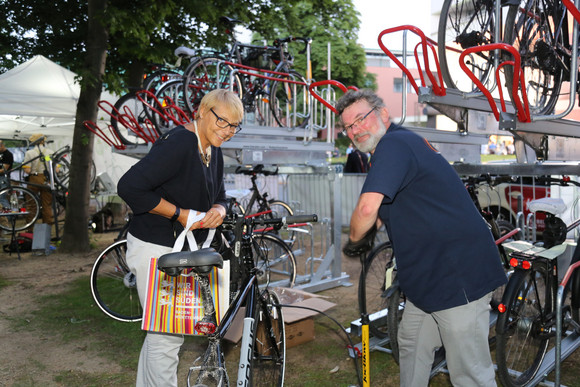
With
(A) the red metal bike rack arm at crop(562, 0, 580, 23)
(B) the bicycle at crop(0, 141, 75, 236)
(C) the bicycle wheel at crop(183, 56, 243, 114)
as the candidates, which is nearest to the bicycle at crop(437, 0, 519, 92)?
(A) the red metal bike rack arm at crop(562, 0, 580, 23)

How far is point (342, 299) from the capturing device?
5.88 m

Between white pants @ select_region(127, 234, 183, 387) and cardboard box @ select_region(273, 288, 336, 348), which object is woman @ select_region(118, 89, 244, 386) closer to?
white pants @ select_region(127, 234, 183, 387)

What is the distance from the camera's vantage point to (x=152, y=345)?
8.70 ft

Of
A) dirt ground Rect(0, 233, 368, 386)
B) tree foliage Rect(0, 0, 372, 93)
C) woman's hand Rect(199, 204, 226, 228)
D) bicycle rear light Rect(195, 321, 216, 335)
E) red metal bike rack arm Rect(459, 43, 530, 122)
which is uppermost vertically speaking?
tree foliage Rect(0, 0, 372, 93)

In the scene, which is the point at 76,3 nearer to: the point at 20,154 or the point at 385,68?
the point at 20,154

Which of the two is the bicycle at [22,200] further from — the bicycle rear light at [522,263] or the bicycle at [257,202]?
the bicycle rear light at [522,263]

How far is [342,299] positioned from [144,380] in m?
3.45

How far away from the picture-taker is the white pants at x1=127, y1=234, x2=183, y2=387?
2650mm

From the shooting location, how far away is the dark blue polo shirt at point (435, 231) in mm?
2238

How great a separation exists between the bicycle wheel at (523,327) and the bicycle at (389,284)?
35cm

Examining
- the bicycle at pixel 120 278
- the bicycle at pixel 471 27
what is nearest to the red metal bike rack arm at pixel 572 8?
the bicycle at pixel 471 27

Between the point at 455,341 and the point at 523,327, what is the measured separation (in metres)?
1.26

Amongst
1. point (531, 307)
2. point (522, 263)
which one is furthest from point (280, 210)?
point (522, 263)

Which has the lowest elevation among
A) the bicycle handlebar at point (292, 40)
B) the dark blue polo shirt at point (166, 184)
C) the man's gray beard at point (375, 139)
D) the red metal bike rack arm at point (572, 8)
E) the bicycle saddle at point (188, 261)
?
the bicycle saddle at point (188, 261)
